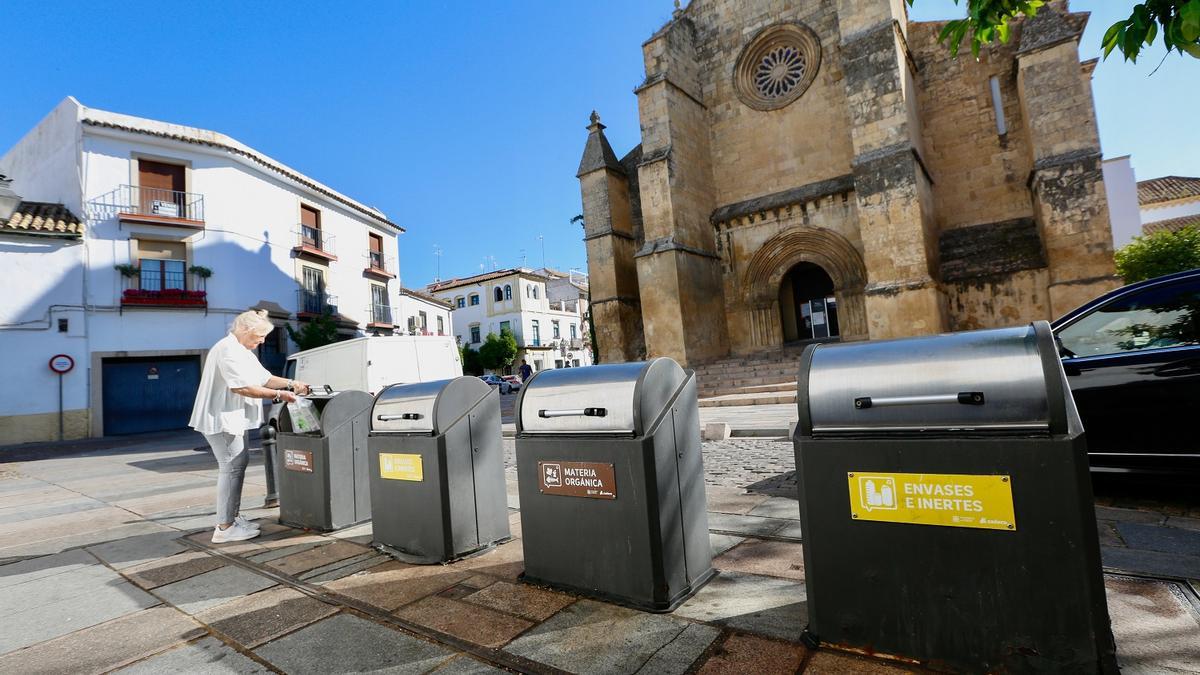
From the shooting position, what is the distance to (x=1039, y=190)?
12.0m

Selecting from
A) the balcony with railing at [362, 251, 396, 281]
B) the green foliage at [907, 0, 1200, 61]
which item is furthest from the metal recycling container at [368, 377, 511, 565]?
the balcony with railing at [362, 251, 396, 281]

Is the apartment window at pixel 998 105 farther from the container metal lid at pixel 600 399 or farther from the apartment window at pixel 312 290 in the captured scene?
the apartment window at pixel 312 290

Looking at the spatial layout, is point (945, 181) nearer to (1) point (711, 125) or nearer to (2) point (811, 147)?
(2) point (811, 147)

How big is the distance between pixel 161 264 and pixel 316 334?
205 inches

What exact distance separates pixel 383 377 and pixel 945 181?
14.7 metres

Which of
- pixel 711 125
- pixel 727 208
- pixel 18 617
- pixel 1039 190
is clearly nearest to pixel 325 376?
pixel 18 617

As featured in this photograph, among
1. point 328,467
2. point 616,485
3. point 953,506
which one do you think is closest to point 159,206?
point 328,467

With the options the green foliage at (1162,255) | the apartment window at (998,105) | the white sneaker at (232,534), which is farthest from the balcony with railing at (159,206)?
the green foliage at (1162,255)

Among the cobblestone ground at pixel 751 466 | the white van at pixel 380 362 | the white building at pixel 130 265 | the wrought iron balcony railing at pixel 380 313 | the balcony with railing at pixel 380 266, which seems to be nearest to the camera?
the cobblestone ground at pixel 751 466

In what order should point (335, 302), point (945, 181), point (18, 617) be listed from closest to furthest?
point (18, 617)
point (945, 181)
point (335, 302)

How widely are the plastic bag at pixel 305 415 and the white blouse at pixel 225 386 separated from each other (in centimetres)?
30

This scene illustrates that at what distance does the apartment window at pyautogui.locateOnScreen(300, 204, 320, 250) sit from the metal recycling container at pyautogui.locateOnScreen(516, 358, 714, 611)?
883 inches

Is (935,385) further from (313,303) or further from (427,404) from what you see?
(313,303)

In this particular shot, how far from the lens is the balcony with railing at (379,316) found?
24623mm
